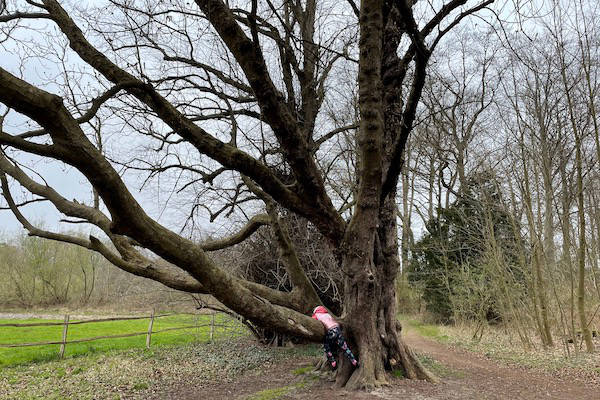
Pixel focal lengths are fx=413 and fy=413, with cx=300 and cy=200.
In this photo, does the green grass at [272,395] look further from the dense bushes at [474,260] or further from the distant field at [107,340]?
the dense bushes at [474,260]

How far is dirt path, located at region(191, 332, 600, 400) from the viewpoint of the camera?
212 inches

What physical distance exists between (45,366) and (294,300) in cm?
794

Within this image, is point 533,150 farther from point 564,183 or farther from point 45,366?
point 45,366

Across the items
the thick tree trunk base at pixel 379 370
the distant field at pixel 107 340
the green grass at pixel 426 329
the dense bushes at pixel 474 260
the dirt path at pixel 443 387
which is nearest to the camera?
the dirt path at pixel 443 387

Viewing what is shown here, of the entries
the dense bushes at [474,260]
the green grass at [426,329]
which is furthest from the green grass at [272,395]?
the green grass at [426,329]

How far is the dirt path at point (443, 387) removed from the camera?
5387 millimetres

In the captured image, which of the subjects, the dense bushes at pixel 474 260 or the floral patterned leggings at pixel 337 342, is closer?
the floral patterned leggings at pixel 337 342

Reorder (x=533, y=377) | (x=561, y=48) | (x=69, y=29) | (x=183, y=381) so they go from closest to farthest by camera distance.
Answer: (x=69, y=29) → (x=533, y=377) → (x=183, y=381) → (x=561, y=48)

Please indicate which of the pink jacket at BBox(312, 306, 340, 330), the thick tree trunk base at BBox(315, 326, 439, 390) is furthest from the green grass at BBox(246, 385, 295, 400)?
the pink jacket at BBox(312, 306, 340, 330)

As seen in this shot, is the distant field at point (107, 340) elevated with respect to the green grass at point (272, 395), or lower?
lower

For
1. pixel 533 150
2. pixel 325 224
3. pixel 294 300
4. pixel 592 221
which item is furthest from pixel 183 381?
pixel 592 221

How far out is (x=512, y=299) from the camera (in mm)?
11820

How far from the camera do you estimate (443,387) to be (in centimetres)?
584

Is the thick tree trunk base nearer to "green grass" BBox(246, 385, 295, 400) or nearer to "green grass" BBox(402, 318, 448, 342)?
"green grass" BBox(246, 385, 295, 400)
